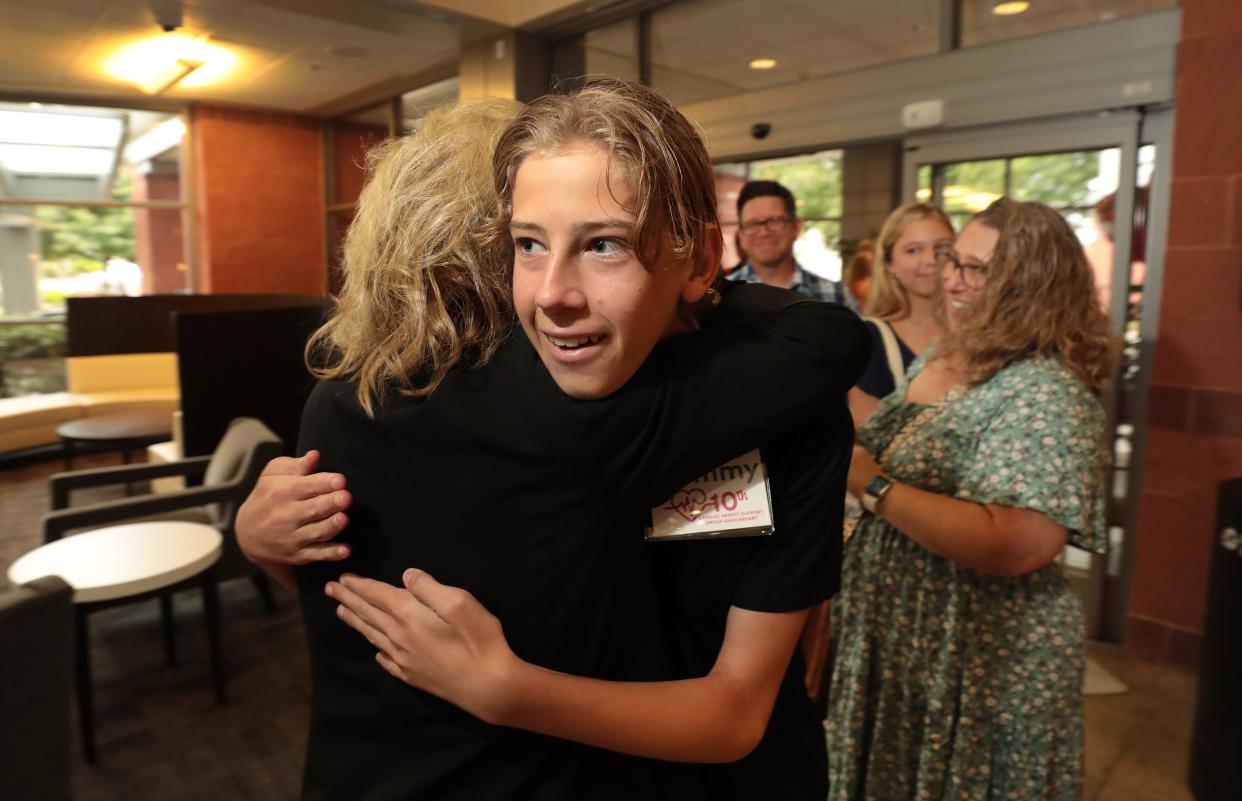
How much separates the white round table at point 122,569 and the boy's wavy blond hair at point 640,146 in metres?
2.43

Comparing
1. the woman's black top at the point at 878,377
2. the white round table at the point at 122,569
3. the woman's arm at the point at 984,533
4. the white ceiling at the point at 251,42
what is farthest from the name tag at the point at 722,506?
the white ceiling at the point at 251,42

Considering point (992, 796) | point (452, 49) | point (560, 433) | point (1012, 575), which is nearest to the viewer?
point (560, 433)

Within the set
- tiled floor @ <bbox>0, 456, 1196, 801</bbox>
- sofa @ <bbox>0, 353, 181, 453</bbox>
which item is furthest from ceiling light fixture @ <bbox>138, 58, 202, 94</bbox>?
tiled floor @ <bbox>0, 456, 1196, 801</bbox>

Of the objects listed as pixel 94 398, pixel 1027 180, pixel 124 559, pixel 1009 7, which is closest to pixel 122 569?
pixel 124 559

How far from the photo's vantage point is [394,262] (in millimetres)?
766

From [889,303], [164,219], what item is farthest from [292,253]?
[889,303]

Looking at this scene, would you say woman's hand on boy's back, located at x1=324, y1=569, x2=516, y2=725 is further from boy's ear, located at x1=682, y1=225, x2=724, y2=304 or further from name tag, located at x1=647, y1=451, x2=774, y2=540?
boy's ear, located at x1=682, y1=225, x2=724, y2=304

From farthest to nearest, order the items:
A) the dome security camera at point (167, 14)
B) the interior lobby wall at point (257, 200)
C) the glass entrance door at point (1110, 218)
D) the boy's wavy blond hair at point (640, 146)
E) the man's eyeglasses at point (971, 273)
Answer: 1. the interior lobby wall at point (257, 200)
2. the dome security camera at point (167, 14)
3. the glass entrance door at point (1110, 218)
4. the man's eyeglasses at point (971, 273)
5. the boy's wavy blond hair at point (640, 146)

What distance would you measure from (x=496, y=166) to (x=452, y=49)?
6.79 metres

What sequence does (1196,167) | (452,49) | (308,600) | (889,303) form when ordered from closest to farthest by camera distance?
(308,600) < (889,303) < (1196,167) < (452,49)

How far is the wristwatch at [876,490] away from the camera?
1365 millimetres

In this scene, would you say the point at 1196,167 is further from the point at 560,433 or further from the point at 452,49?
the point at 452,49

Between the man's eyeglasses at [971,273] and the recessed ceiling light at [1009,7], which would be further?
the recessed ceiling light at [1009,7]

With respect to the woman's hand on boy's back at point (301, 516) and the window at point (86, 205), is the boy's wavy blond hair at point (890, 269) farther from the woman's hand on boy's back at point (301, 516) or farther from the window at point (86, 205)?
the window at point (86, 205)
